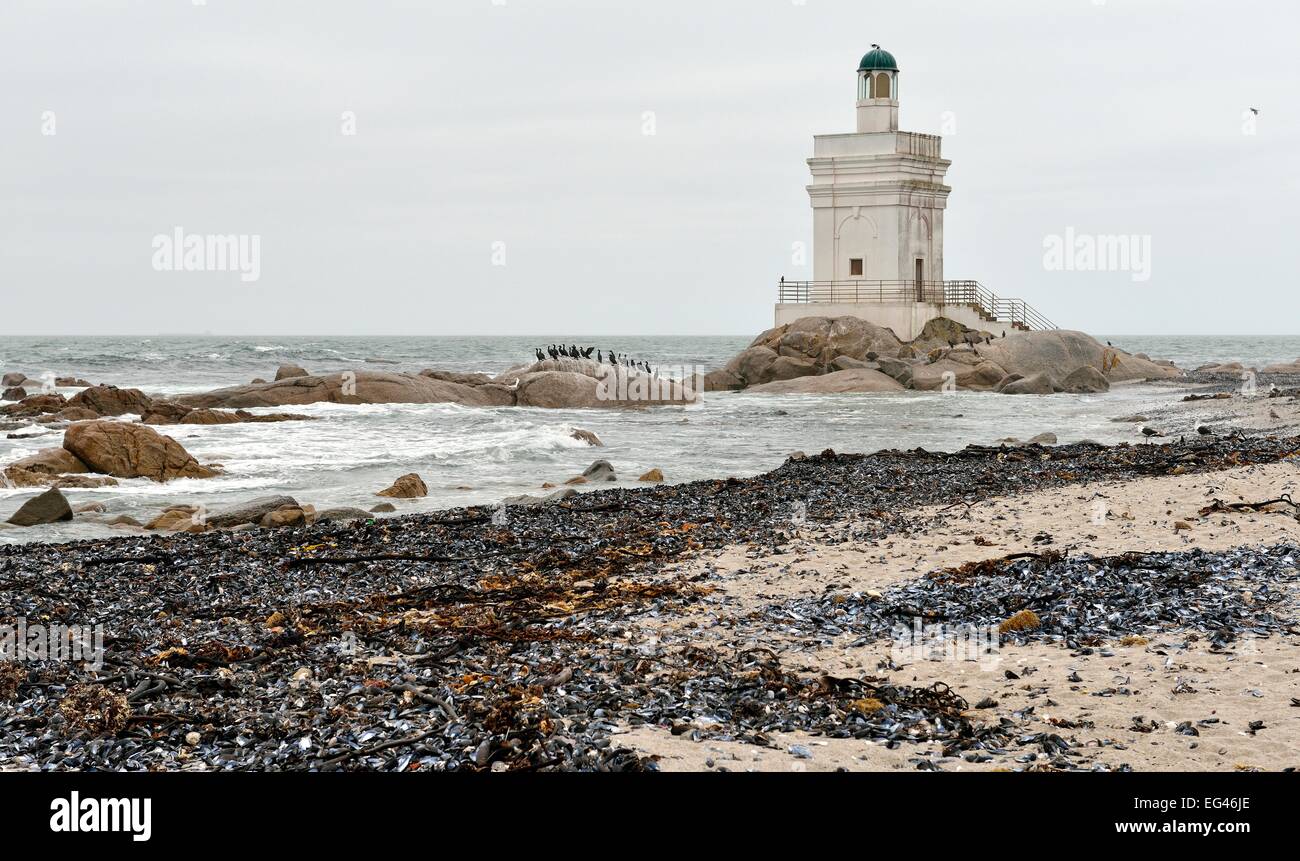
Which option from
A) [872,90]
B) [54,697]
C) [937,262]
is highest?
[872,90]

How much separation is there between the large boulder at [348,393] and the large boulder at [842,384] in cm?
1089

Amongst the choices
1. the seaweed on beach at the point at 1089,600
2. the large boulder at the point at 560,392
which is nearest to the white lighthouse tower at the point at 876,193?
the large boulder at the point at 560,392

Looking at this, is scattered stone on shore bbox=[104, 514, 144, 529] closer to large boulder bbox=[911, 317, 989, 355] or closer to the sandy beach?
the sandy beach

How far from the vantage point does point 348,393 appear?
3738 cm

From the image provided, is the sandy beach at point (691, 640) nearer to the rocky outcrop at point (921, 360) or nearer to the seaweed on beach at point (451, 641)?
the seaweed on beach at point (451, 641)

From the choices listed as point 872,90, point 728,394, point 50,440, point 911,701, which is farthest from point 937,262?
point 911,701

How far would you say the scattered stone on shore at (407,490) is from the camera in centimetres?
1883

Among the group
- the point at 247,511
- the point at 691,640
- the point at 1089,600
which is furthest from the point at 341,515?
the point at 1089,600

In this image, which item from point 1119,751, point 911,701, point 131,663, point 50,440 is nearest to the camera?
point 1119,751

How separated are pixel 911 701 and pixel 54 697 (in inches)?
194

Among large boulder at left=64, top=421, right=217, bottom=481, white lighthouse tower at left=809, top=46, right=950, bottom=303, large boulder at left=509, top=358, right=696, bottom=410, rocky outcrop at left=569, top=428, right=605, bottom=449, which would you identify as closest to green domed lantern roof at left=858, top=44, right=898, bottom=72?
white lighthouse tower at left=809, top=46, right=950, bottom=303
